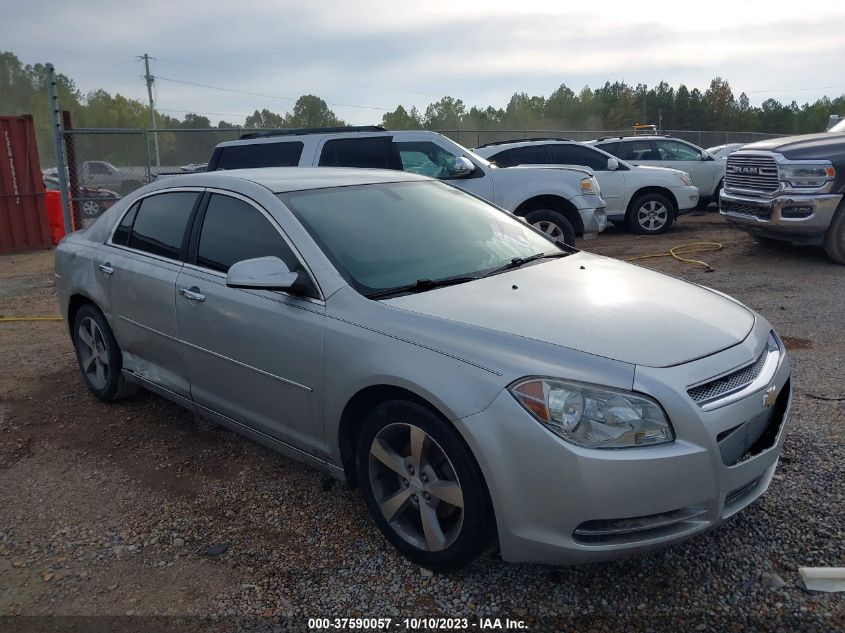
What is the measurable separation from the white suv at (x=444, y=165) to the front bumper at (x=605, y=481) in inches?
265

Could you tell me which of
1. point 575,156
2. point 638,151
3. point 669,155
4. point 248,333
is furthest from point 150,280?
point 669,155

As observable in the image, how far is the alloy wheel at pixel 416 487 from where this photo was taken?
2803 millimetres

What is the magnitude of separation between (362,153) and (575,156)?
16.6 feet

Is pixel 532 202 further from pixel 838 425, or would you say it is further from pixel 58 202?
pixel 58 202

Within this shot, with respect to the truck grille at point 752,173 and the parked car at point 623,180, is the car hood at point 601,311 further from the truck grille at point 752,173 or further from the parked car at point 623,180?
the parked car at point 623,180

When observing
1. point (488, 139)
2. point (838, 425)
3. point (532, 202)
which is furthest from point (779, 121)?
point (838, 425)

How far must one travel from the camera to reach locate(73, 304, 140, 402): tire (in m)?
4.76

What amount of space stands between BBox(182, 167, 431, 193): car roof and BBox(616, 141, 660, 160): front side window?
1118 cm

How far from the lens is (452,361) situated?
271 centimetres

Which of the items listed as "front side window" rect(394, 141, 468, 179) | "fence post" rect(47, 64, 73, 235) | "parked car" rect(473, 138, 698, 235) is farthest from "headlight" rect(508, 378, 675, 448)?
"fence post" rect(47, 64, 73, 235)

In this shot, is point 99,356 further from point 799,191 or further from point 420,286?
point 799,191

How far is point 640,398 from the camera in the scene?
8.21 ft

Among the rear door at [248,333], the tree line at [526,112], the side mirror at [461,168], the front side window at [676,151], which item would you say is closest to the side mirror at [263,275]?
the rear door at [248,333]

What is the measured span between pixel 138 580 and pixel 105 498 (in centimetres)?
88
